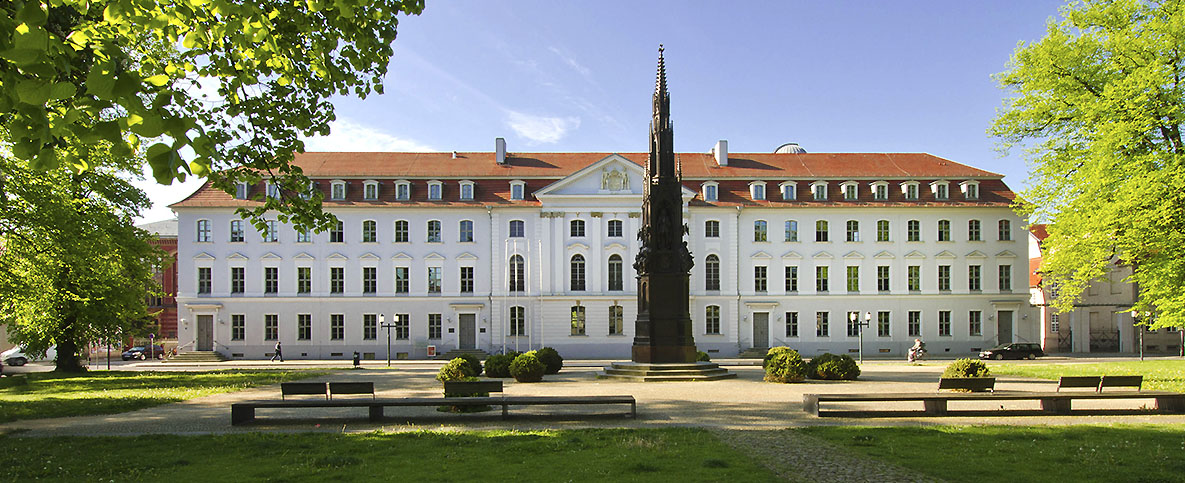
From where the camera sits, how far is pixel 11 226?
2031 centimetres

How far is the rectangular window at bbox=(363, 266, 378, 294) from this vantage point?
4328 cm

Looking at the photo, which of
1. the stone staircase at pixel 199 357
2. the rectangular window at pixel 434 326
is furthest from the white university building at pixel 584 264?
the stone staircase at pixel 199 357

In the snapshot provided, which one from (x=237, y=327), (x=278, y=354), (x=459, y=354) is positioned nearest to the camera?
(x=459, y=354)

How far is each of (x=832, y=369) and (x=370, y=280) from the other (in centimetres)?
2958

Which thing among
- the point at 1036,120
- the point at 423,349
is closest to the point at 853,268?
the point at 1036,120

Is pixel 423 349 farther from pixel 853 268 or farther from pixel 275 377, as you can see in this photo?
pixel 853 268

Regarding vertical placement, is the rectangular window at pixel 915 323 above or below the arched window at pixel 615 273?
below

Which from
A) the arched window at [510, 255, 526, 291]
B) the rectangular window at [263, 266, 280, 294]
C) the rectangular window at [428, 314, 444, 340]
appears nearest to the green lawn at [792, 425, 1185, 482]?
the arched window at [510, 255, 526, 291]

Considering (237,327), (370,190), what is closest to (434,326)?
(370,190)

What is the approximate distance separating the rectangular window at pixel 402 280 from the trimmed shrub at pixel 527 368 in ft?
77.0

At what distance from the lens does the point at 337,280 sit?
142 feet

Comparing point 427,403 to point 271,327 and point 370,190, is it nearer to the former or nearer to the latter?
point 370,190

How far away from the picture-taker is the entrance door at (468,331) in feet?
141

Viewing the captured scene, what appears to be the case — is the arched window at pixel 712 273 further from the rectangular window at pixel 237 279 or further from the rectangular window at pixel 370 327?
the rectangular window at pixel 237 279
